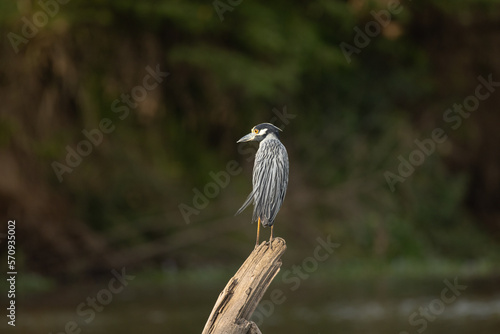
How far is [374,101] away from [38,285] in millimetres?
8338

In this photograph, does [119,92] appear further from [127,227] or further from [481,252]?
[481,252]

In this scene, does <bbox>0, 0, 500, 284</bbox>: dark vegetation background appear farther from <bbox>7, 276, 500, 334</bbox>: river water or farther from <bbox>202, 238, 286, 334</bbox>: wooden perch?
<bbox>202, 238, 286, 334</bbox>: wooden perch

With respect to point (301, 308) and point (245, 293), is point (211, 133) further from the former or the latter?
point (245, 293)

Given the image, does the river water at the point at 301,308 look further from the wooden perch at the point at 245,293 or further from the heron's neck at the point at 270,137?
the heron's neck at the point at 270,137

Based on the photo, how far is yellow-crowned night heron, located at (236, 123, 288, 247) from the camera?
6.02 meters

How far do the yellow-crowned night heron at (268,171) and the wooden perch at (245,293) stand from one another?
0.75 ft

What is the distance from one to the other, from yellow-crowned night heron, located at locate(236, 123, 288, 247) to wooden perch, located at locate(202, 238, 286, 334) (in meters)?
0.23

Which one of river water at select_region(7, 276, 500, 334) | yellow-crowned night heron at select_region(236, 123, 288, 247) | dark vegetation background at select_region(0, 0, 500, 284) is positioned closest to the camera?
yellow-crowned night heron at select_region(236, 123, 288, 247)

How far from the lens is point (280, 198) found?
611 cm

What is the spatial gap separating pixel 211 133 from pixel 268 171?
13.5m

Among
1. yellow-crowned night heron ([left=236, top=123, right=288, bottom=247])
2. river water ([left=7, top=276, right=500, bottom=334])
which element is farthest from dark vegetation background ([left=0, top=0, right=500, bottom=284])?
yellow-crowned night heron ([left=236, top=123, right=288, bottom=247])

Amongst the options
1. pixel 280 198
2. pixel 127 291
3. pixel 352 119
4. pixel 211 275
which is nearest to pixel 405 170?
pixel 352 119

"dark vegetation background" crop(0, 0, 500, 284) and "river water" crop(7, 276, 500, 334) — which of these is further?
"dark vegetation background" crop(0, 0, 500, 284)

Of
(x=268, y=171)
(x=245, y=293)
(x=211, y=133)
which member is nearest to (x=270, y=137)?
(x=268, y=171)
